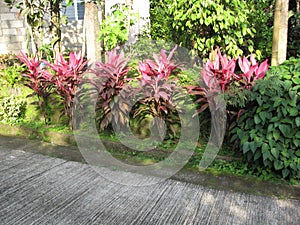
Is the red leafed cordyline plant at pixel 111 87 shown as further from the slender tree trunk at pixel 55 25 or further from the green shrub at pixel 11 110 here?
the slender tree trunk at pixel 55 25

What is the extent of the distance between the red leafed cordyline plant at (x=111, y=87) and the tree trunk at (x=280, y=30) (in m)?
1.69

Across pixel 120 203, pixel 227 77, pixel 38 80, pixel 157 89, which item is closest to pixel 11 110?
pixel 38 80

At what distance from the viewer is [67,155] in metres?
3.51

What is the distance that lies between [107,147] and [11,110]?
5.66 ft

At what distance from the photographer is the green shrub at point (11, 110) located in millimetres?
4387

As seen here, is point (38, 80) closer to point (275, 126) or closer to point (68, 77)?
point (68, 77)

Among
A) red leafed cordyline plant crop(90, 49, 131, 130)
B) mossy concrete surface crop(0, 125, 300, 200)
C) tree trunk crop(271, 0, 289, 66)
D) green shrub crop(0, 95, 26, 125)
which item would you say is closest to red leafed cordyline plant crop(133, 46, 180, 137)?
red leafed cordyline plant crop(90, 49, 131, 130)

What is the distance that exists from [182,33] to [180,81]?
3.41ft

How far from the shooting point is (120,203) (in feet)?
8.19

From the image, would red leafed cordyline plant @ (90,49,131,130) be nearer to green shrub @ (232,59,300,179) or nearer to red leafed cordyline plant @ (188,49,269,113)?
red leafed cordyline plant @ (188,49,269,113)

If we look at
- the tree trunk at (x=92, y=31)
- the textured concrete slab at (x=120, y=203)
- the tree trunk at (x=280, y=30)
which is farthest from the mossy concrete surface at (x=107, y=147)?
the tree trunk at (x=280, y=30)

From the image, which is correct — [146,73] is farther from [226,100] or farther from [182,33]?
[182,33]

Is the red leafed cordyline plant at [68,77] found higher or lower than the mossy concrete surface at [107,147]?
higher

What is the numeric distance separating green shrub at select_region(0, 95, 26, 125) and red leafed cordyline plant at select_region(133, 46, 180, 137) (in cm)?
195
